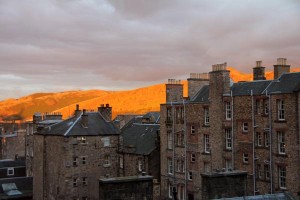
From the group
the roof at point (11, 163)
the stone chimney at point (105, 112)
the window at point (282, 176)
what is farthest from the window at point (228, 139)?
the roof at point (11, 163)

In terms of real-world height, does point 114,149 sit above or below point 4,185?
above

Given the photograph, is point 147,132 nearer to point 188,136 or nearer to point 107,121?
point 107,121

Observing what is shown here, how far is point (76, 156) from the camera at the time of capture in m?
53.3

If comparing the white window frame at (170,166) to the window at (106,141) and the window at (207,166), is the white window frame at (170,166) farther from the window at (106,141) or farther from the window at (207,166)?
the window at (106,141)

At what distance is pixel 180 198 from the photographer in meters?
50.3

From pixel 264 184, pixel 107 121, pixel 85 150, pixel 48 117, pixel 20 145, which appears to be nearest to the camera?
pixel 264 184

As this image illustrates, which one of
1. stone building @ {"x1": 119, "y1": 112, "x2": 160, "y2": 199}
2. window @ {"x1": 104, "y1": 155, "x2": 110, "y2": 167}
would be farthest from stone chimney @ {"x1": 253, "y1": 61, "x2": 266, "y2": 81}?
window @ {"x1": 104, "y1": 155, "x2": 110, "y2": 167}

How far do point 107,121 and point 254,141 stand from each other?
2191cm

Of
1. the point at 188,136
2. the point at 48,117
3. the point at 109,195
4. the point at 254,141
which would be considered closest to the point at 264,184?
the point at 254,141

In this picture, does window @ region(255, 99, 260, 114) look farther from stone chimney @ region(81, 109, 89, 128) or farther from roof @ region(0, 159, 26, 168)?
roof @ region(0, 159, 26, 168)

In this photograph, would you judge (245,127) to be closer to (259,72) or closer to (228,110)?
(228,110)

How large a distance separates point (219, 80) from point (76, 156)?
64.5 ft

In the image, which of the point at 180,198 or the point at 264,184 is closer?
the point at 264,184

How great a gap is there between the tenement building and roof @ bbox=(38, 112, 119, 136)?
7.48 meters
